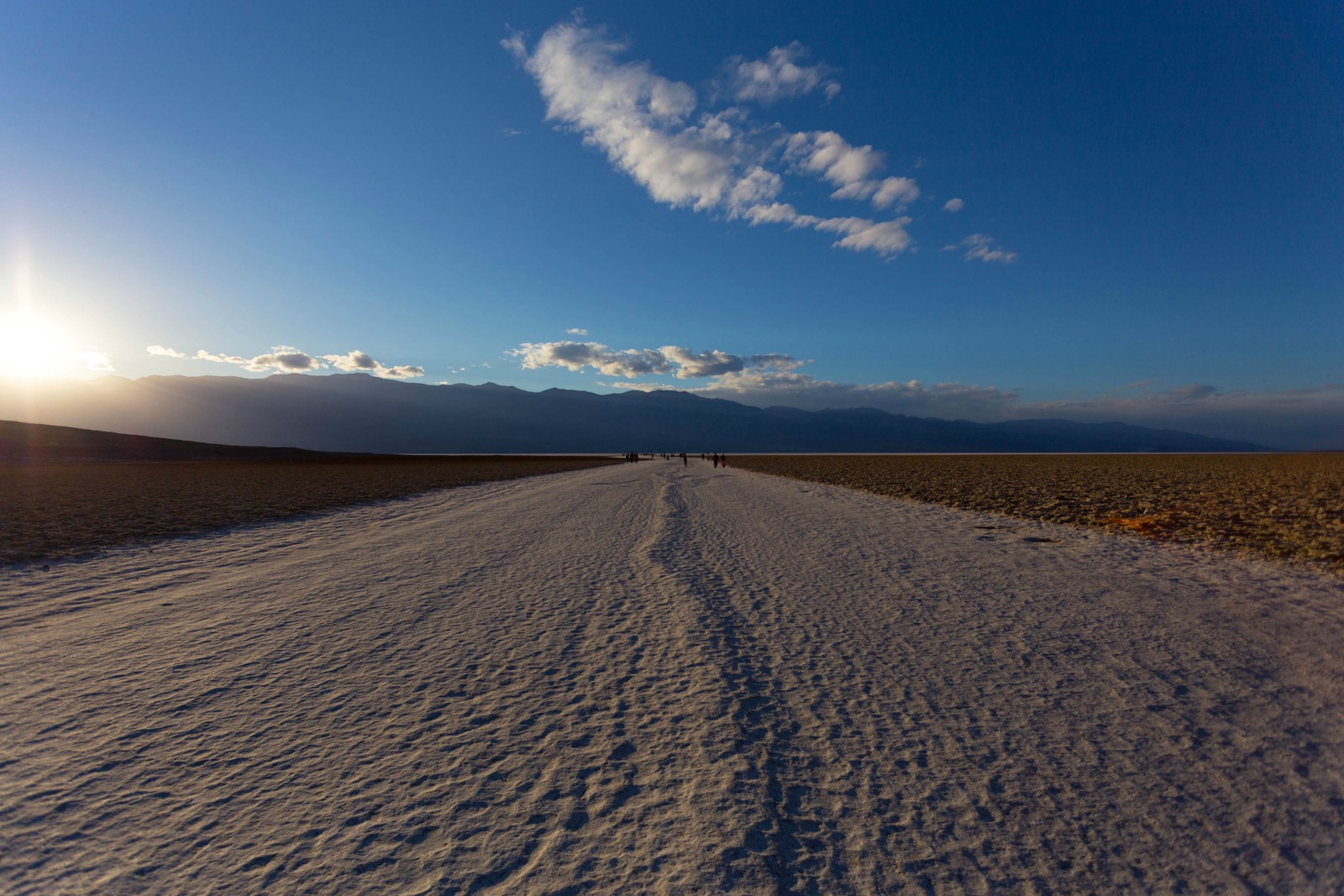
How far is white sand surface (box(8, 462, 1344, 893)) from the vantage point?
9.64 ft

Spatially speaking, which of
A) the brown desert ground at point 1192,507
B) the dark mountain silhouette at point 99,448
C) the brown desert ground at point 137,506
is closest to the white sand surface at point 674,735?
the brown desert ground at point 1192,507

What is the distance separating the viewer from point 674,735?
4.15 meters

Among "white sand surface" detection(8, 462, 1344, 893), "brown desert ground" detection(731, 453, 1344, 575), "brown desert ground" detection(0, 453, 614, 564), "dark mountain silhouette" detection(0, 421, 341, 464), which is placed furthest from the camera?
"dark mountain silhouette" detection(0, 421, 341, 464)

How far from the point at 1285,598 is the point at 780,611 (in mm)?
7075

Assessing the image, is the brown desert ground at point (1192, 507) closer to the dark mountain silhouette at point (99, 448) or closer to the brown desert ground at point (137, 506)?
the brown desert ground at point (137, 506)

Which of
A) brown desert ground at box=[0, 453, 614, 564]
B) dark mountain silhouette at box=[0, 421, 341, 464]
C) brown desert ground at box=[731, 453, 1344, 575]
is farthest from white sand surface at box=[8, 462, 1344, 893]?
dark mountain silhouette at box=[0, 421, 341, 464]

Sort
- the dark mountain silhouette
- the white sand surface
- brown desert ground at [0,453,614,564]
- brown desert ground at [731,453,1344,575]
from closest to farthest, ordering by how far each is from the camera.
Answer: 1. the white sand surface
2. brown desert ground at [731,453,1344,575]
3. brown desert ground at [0,453,614,564]
4. the dark mountain silhouette

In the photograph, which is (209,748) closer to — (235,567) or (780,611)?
(780,611)

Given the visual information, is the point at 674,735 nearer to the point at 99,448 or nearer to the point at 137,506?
the point at 137,506

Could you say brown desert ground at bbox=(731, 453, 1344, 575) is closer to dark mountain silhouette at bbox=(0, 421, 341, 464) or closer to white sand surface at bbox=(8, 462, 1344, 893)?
white sand surface at bbox=(8, 462, 1344, 893)

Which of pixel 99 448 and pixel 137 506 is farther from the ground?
pixel 99 448

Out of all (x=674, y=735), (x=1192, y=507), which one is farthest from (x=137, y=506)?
(x=1192, y=507)

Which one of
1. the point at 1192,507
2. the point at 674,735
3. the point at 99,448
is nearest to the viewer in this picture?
the point at 674,735

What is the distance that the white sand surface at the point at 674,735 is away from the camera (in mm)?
2939
